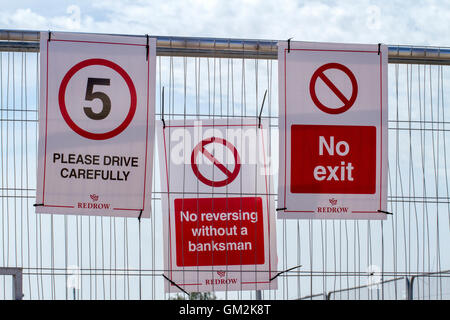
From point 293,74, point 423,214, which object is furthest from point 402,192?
point 293,74

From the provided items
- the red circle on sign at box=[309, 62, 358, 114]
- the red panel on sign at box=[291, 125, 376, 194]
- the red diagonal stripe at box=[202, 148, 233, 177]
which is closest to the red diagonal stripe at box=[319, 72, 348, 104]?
the red circle on sign at box=[309, 62, 358, 114]

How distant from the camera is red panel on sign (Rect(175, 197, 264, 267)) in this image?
740 centimetres

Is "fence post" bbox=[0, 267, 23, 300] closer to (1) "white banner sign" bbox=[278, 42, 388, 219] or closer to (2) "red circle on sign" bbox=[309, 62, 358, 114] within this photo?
(1) "white banner sign" bbox=[278, 42, 388, 219]

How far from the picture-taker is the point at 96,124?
604 centimetres

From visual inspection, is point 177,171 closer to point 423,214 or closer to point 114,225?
point 114,225

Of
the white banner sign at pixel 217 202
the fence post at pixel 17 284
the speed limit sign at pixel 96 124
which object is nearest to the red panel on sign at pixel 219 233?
the white banner sign at pixel 217 202

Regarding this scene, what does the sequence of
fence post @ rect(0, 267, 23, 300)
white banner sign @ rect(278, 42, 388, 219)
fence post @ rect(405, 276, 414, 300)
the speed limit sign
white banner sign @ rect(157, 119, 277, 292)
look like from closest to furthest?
fence post @ rect(0, 267, 23, 300), the speed limit sign, white banner sign @ rect(278, 42, 388, 219), fence post @ rect(405, 276, 414, 300), white banner sign @ rect(157, 119, 277, 292)

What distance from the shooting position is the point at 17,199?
20.4 ft

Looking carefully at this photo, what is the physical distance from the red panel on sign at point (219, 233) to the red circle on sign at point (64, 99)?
56.0 inches

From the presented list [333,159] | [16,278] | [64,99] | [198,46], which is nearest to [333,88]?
[333,159]

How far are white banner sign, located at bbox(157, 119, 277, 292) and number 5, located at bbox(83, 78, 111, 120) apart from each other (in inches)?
49.7

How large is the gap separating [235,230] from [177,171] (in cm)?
66

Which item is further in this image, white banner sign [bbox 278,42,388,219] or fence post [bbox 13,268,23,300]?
white banner sign [bbox 278,42,388,219]
